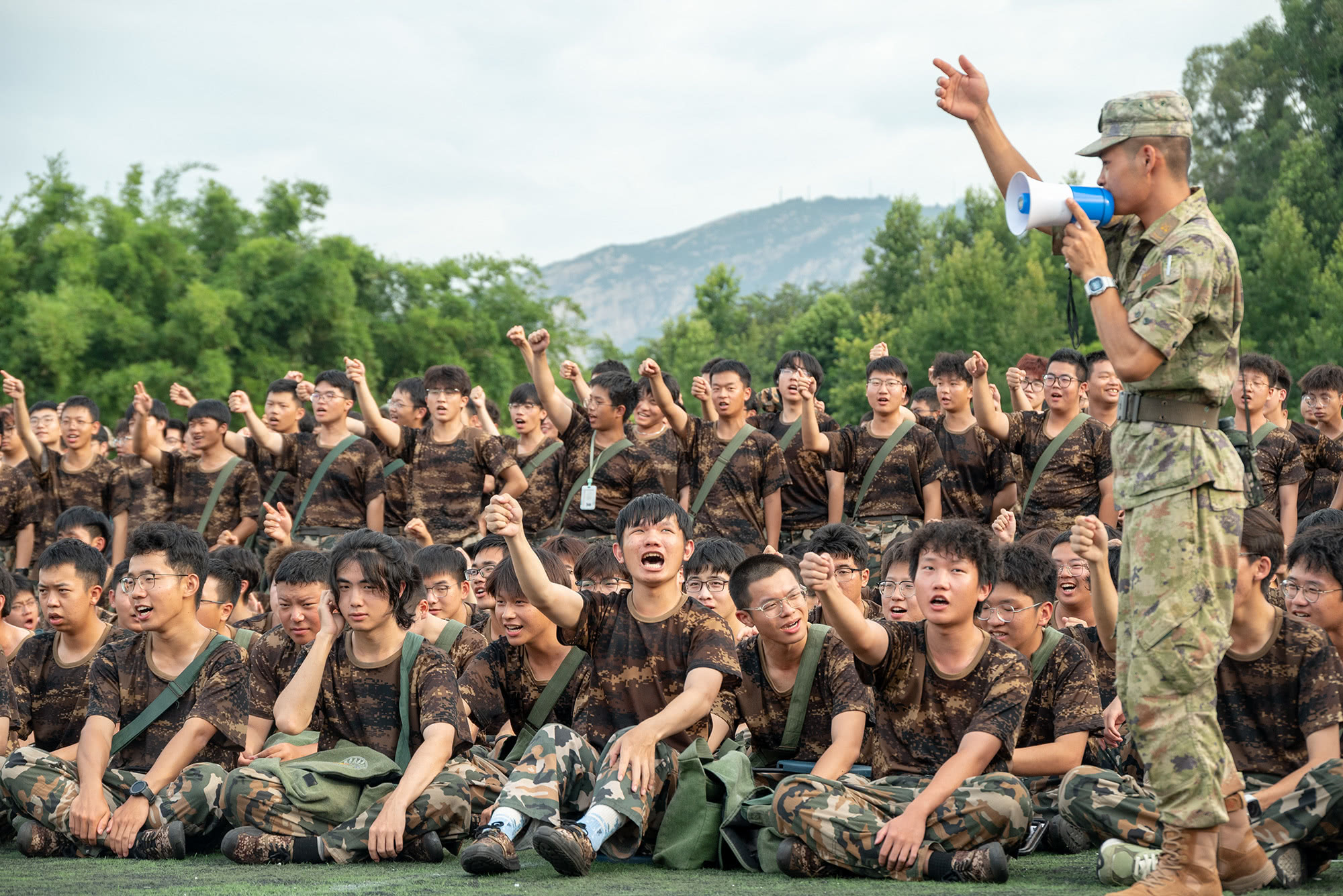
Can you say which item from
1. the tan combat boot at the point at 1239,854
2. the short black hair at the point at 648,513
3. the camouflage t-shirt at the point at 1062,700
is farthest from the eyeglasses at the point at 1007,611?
the tan combat boot at the point at 1239,854

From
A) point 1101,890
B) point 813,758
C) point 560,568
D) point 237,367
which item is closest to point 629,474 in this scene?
point 560,568

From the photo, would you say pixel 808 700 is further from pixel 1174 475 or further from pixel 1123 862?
pixel 1174 475

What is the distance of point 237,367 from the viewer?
122 ft

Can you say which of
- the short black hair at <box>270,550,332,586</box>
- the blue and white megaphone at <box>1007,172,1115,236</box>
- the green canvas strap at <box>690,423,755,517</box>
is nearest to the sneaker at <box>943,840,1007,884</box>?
the blue and white megaphone at <box>1007,172,1115,236</box>

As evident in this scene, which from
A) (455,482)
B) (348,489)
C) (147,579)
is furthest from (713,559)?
(348,489)

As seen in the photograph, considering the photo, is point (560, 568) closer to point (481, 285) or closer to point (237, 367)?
point (237, 367)

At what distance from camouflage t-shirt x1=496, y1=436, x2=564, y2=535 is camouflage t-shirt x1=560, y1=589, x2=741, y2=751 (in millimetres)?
4874

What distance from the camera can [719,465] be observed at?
414 inches

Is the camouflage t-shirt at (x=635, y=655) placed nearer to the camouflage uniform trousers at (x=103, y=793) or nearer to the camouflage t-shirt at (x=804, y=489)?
the camouflage uniform trousers at (x=103, y=793)

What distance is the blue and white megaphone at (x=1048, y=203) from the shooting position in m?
4.45

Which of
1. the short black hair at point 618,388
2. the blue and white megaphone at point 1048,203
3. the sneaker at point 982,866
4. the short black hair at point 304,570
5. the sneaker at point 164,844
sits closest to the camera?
the blue and white megaphone at point 1048,203

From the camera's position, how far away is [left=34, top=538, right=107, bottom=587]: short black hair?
7.30 metres

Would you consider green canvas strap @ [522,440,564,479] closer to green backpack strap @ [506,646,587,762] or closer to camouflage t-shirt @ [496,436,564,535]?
camouflage t-shirt @ [496,436,564,535]

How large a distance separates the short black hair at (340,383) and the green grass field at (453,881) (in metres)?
5.96
